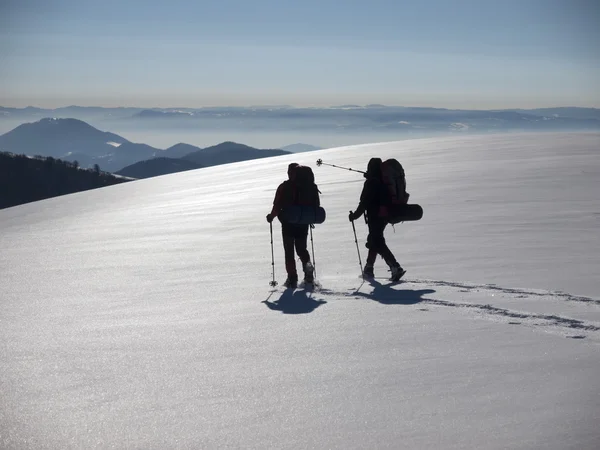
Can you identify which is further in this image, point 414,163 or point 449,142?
point 449,142

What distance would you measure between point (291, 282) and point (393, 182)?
201 centimetres

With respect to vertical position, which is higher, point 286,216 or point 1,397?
point 286,216

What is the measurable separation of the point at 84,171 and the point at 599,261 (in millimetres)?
171952

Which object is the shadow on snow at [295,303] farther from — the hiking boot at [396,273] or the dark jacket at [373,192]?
the dark jacket at [373,192]

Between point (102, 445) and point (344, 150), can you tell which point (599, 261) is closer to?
point (102, 445)

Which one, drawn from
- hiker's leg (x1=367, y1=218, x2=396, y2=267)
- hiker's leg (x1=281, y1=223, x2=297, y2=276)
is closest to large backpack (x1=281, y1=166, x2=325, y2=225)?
hiker's leg (x1=281, y1=223, x2=297, y2=276)

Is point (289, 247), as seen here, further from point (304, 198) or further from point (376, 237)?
point (376, 237)

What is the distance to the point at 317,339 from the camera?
598 cm

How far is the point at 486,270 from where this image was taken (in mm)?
8688

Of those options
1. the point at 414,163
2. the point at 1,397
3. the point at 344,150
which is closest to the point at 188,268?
the point at 1,397

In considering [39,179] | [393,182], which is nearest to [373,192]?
[393,182]

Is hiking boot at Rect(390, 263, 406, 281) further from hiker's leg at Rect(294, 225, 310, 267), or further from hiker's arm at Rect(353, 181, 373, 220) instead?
hiker's leg at Rect(294, 225, 310, 267)

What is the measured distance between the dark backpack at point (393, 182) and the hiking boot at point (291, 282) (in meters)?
1.68

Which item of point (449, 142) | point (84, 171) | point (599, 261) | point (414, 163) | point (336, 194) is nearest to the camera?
point (599, 261)
